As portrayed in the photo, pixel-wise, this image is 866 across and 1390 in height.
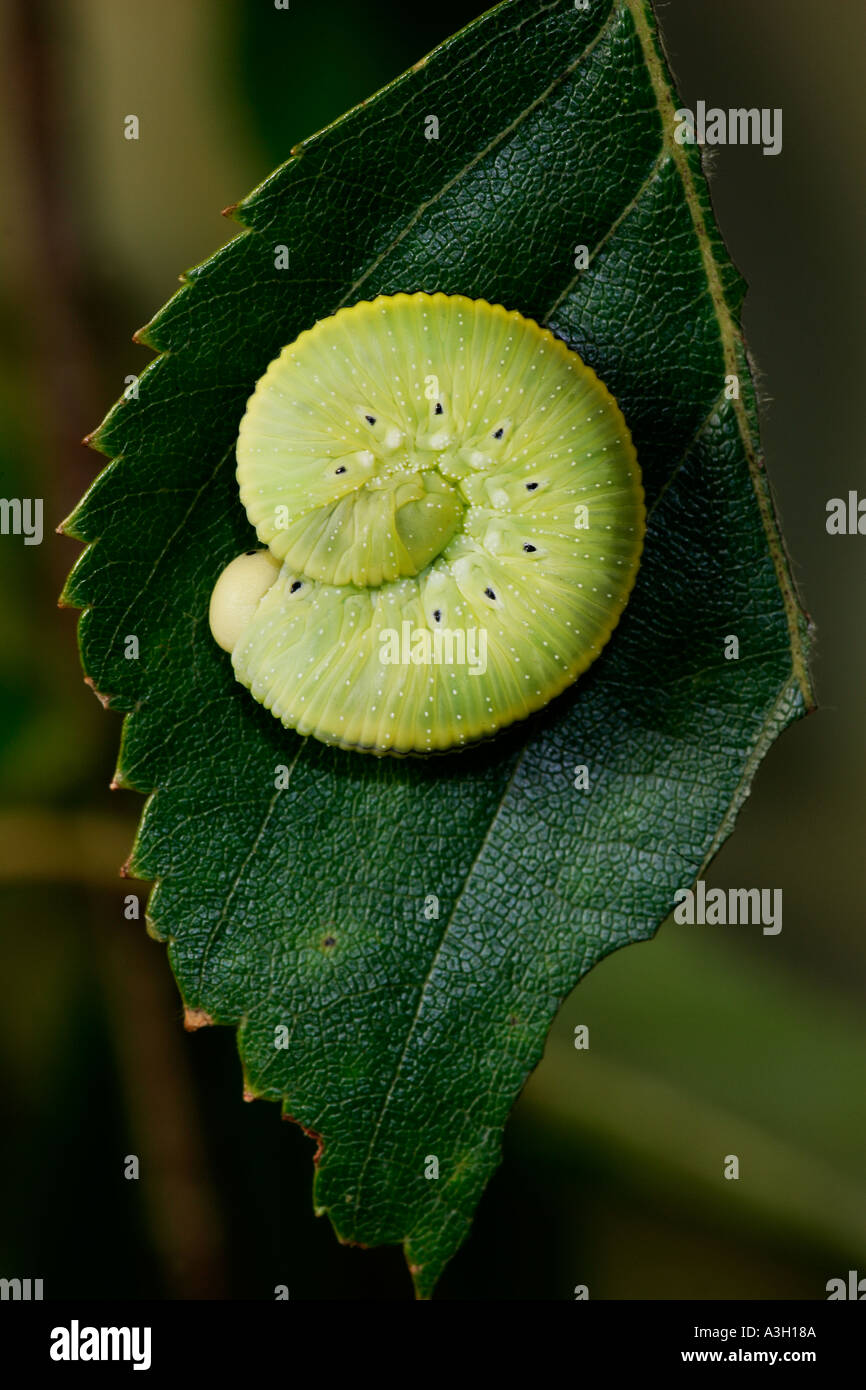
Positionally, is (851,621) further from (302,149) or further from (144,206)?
(144,206)

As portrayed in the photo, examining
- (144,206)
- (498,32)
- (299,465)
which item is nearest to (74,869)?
(299,465)

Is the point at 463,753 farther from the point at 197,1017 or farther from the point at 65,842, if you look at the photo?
the point at 65,842

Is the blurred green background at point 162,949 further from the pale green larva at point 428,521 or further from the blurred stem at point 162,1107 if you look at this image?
the pale green larva at point 428,521

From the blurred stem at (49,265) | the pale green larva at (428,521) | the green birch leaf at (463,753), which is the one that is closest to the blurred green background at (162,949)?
the blurred stem at (49,265)

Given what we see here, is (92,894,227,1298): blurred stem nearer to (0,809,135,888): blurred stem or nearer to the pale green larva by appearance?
(0,809,135,888): blurred stem

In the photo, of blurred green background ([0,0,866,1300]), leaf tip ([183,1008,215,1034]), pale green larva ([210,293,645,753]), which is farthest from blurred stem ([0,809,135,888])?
pale green larva ([210,293,645,753])

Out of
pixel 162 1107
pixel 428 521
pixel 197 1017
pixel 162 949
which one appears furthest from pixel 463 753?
pixel 162 1107
